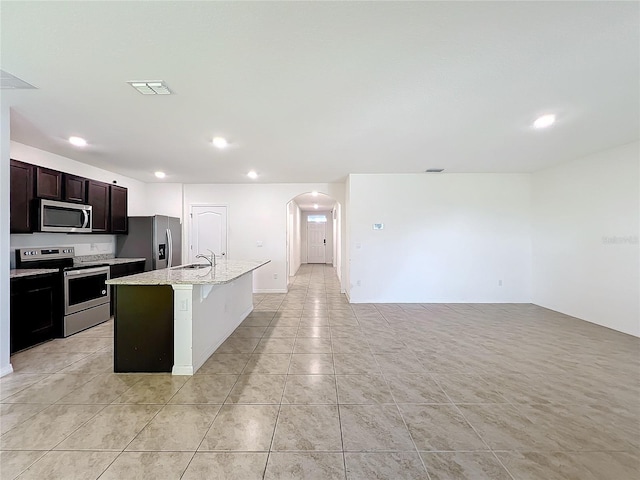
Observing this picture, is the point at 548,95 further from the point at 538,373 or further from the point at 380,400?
the point at 380,400

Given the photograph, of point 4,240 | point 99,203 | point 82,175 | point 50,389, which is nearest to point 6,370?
point 50,389

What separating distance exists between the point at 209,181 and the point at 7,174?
3.75 m

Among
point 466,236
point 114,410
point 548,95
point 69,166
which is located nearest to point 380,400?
point 114,410

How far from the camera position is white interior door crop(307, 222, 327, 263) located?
43.0 feet

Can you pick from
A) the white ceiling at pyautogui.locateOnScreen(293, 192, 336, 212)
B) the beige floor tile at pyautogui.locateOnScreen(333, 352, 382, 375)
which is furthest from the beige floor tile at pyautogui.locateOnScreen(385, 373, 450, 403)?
the white ceiling at pyautogui.locateOnScreen(293, 192, 336, 212)

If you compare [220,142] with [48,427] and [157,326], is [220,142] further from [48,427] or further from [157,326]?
[48,427]

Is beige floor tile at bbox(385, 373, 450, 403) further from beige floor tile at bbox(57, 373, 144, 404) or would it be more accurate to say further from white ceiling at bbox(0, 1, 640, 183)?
white ceiling at bbox(0, 1, 640, 183)

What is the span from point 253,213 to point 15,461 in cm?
530

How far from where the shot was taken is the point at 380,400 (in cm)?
224

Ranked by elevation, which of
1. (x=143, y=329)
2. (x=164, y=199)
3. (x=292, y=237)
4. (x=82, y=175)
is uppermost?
(x=82, y=175)

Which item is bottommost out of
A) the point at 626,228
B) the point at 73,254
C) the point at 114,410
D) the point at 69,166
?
the point at 114,410

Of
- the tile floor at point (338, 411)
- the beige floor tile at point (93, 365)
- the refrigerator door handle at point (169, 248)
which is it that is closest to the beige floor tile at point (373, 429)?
the tile floor at point (338, 411)

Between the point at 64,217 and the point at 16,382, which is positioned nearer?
the point at 16,382

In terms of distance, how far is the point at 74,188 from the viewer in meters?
4.18
